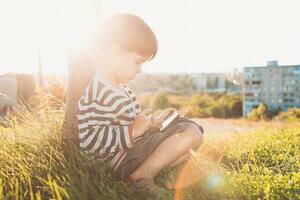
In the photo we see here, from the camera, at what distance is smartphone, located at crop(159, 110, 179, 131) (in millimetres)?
3002

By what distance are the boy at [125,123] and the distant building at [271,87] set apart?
297 feet

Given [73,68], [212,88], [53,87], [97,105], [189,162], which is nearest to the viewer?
[97,105]

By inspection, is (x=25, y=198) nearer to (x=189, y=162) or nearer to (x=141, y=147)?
(x=141, y=147)

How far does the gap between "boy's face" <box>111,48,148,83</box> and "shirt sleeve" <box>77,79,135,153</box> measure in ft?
0.62

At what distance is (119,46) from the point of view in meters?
2.91

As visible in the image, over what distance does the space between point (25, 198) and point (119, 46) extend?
1.21 m

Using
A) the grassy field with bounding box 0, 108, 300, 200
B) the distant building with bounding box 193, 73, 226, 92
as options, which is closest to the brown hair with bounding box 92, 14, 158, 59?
the grassy field with bounding box 0, 108, 300, 200

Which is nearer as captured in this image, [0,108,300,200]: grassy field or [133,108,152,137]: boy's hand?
[0,108,300,200]: grassy field

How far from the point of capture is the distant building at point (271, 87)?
91.6m

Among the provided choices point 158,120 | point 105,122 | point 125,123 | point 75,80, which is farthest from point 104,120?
point 75,80

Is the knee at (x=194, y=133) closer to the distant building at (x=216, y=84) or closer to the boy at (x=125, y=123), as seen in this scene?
the boy at (x=125, y=123)

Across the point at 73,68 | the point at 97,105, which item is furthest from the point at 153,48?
the point at 73,68

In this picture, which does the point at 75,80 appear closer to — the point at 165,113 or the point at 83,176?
the point at 165,113

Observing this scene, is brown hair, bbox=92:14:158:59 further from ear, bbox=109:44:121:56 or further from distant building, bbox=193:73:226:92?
distant building, bbox=193:73:226:92
